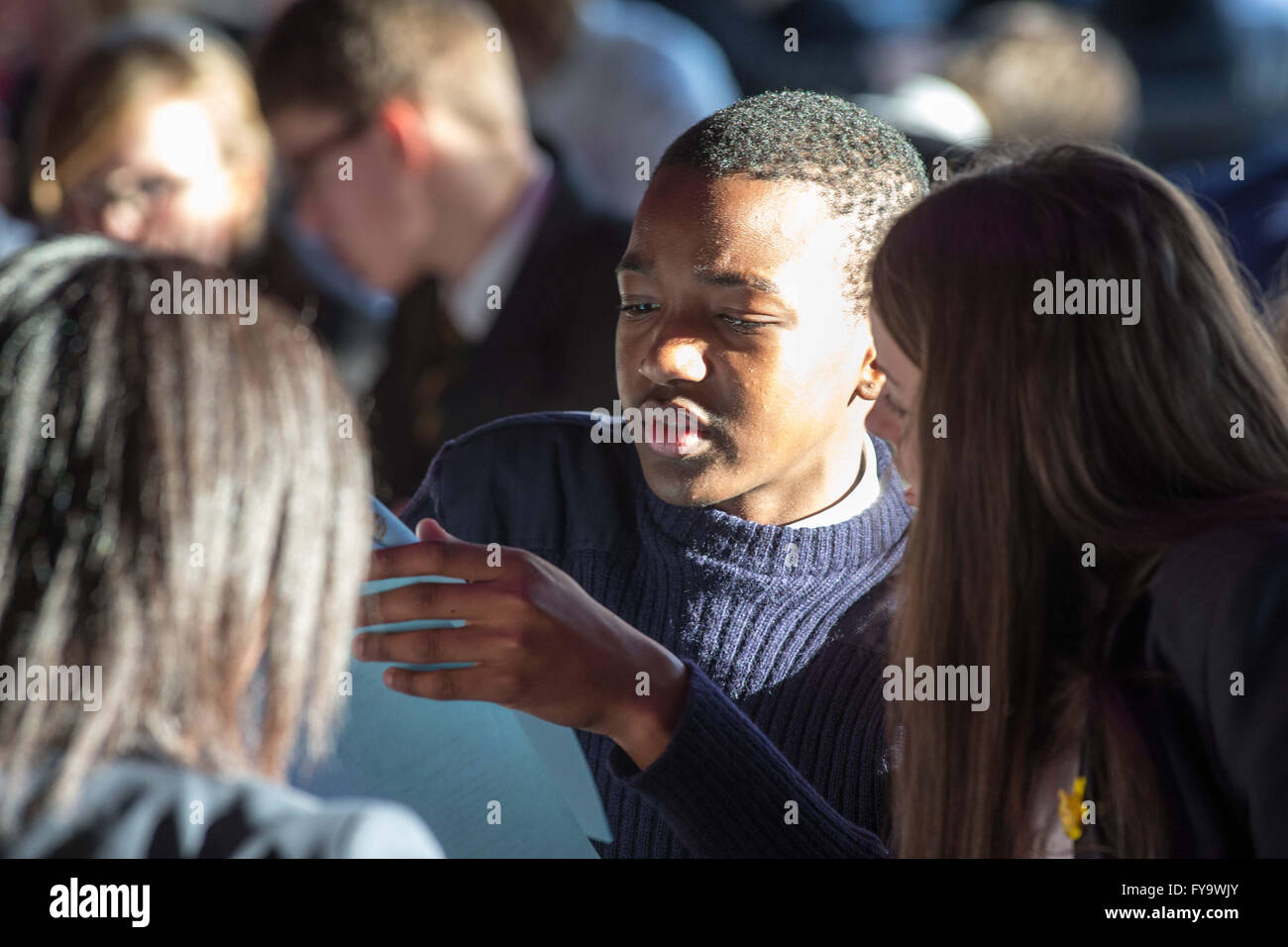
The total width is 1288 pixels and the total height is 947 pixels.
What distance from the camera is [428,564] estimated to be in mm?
1160

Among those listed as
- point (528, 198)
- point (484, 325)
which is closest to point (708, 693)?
point (484, 325)

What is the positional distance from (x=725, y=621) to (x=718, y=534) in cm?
7

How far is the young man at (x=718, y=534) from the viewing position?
1.18m

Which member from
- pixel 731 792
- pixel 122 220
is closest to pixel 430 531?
pixel 731 792

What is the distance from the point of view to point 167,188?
223 cm

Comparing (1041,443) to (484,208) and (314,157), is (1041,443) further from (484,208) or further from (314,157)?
(314,157)

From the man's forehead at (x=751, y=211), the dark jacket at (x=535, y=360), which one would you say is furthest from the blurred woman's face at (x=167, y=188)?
the man's forehead at (x=751, y=211)

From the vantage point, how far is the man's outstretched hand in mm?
1161

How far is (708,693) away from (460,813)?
21 centimetres

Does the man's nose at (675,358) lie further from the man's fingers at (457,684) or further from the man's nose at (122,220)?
the man's nose at (122,220)

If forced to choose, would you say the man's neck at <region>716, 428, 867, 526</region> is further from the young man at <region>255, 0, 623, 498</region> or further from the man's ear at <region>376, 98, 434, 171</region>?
the man's ear at <region>376, 98, 434, 171</region>
